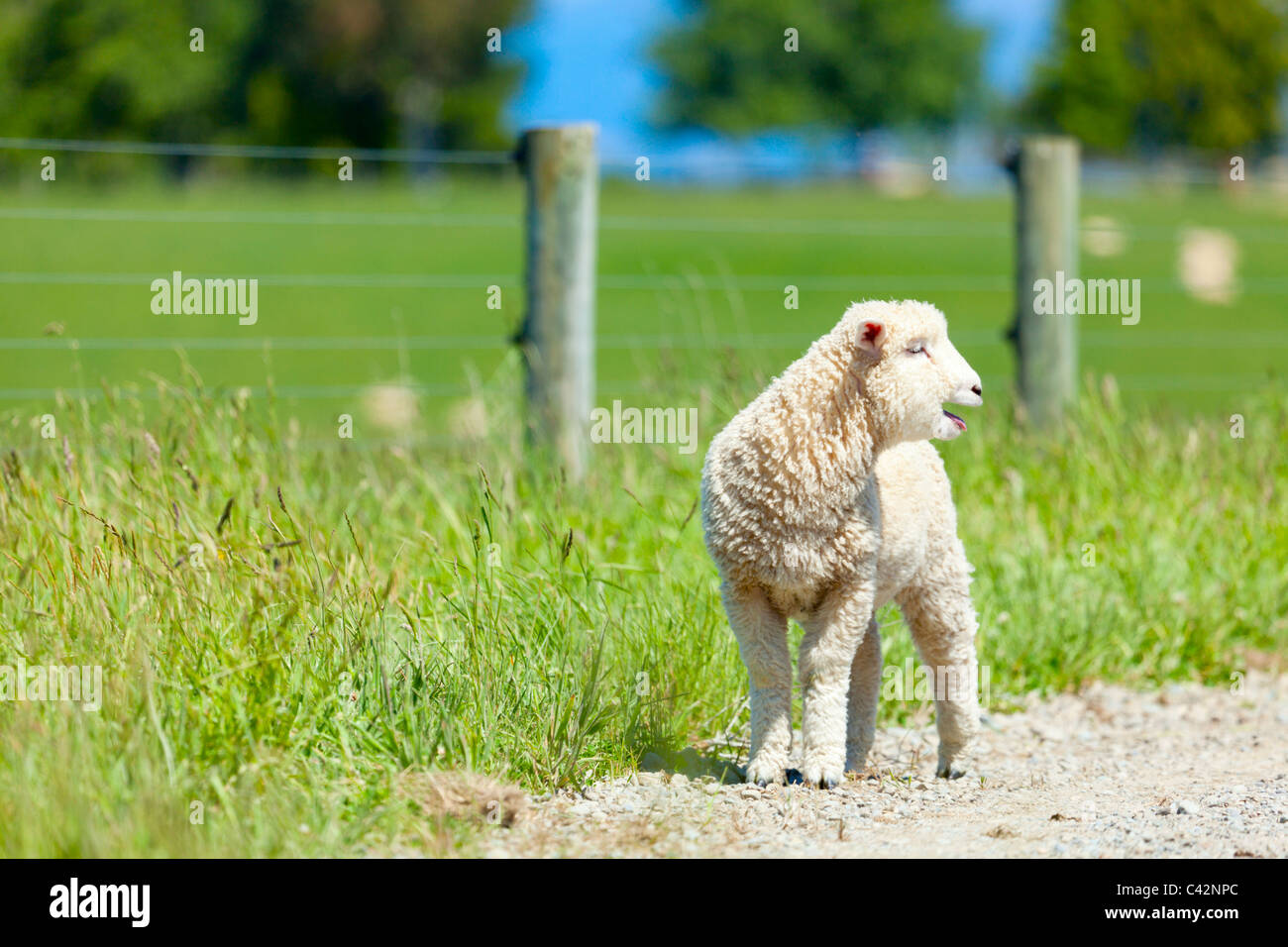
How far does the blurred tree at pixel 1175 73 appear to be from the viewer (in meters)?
62.8

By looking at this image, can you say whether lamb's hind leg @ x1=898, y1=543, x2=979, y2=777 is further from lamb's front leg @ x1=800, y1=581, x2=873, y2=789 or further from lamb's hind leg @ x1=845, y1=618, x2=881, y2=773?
lamb's front leg @ x1=800, y1=581, x2=873, y2=789

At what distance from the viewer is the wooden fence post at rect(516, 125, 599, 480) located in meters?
5.63

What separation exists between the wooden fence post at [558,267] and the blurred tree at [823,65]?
61584 millimetres

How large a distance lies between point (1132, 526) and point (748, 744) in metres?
2.21

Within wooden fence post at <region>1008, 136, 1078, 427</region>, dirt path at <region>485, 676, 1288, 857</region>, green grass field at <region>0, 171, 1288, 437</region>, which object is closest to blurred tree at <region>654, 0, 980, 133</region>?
green grass field at <region>0, 171, 1288, 437</region>

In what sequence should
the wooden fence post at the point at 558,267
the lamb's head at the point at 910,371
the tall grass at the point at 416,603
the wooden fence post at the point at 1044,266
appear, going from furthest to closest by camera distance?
the wooden fence post at the point at 1044,266 → the wooden fence post at the point at 558,267 → the lamb's head at the point at 910,371 → the tall grass at the point at 416,603

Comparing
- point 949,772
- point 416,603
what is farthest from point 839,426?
point 416,603

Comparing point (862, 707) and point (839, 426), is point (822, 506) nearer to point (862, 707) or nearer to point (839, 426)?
point (839, 426)

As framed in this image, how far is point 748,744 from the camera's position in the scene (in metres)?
3.95

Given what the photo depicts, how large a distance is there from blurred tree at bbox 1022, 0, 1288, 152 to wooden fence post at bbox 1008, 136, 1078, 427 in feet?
202

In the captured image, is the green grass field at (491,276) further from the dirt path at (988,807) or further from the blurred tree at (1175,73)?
the blurred tree at (1175,73)

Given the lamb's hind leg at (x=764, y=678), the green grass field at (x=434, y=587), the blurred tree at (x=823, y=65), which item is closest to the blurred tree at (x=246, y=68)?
the blurred tree at (x=823, y=65)

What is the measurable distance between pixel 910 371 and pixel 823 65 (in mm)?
68429
